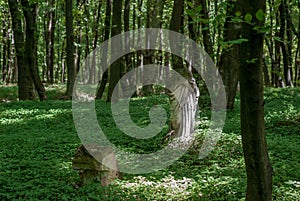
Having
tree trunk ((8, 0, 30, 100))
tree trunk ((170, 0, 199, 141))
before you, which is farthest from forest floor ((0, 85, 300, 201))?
tree trunk ((8, 0, 30, 100))

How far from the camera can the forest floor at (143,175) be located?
18.4ft

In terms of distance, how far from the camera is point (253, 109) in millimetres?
3426

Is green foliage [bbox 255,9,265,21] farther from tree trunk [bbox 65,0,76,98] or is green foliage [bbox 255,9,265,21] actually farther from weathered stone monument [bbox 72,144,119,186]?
tree trunk [bbox 65,0,76,98]

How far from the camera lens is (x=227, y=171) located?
684 centimetres

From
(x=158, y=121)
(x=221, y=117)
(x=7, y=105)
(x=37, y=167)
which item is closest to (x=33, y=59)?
(x=7, y=105)

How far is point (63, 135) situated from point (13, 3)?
9.52 meters

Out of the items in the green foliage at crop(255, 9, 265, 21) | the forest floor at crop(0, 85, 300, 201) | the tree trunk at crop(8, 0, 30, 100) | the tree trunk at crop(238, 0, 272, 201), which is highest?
the tree trunk at crop(8, 0, 30, 100)

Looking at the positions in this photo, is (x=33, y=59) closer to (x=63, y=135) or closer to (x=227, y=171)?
(x=63, y=135)

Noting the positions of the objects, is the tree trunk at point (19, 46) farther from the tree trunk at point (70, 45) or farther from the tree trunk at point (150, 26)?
the tree trunk at point (150, 26)

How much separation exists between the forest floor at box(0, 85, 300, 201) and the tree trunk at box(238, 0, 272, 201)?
220mm

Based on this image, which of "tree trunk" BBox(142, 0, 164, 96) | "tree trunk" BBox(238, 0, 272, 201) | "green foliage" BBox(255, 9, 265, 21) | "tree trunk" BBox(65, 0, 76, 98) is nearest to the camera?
"green foliage" BBox(255, 9, 265, 21)

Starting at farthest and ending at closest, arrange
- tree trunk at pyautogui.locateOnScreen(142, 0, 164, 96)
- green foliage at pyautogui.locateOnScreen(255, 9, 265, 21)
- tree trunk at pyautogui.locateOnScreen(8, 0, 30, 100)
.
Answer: tree trunk at pyautogui.locateOnScreen(8, 0, 30, 100), tree trunk at pyautogui.locateOnScreen(142, 0, 164, 96), green foliage at pyautogui.locateOnScreen(255, 9, 265, 21)

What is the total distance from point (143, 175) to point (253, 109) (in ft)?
12.3

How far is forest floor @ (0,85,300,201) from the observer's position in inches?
221
